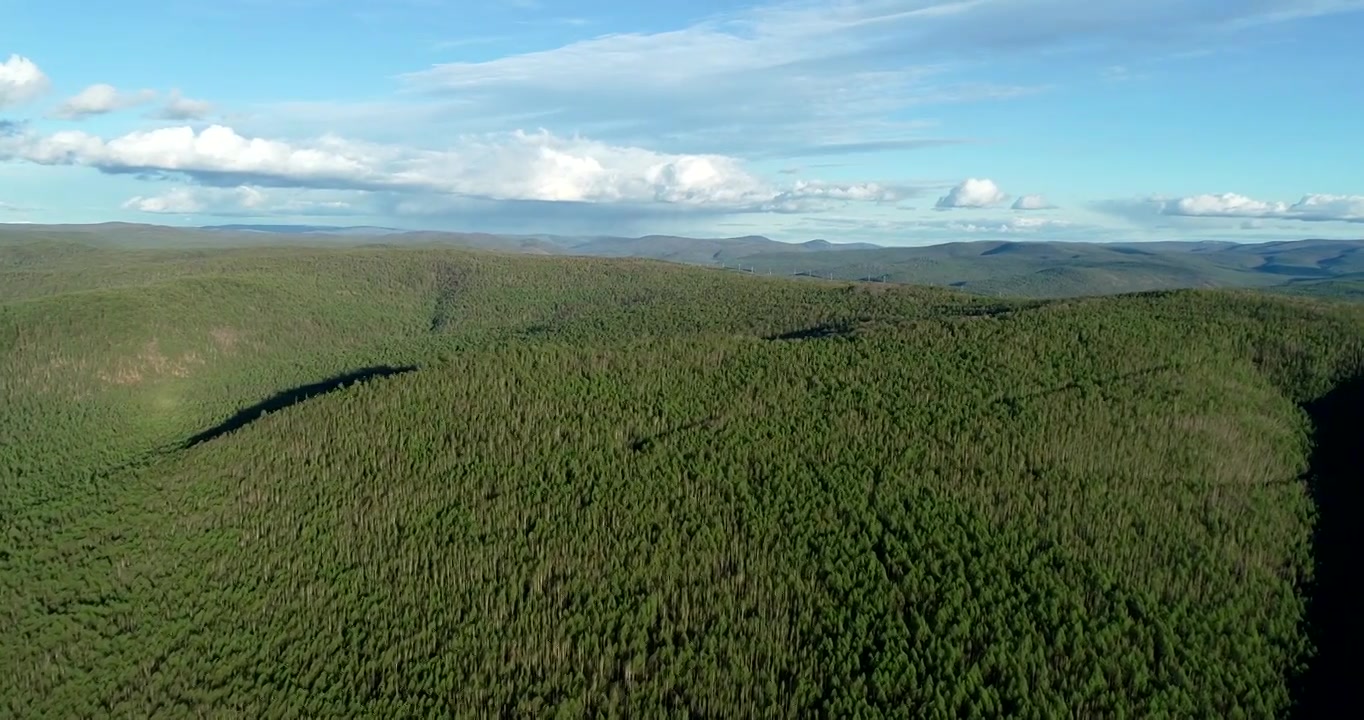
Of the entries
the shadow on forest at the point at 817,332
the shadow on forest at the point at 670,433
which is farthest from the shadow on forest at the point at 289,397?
the shadow on forest at the point at 817,332

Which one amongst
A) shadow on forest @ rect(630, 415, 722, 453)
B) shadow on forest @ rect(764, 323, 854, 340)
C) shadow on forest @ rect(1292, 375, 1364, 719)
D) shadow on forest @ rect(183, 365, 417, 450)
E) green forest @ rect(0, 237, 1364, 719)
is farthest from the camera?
shadow on forest @ rect(764, 323, 854, 340)

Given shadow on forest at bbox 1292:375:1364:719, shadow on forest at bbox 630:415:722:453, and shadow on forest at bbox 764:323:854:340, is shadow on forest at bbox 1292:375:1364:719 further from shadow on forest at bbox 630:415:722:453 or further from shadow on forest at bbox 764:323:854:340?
shadow on forest at bbox 764:323:854:340

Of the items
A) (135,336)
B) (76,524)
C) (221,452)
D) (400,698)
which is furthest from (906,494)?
(135,336)

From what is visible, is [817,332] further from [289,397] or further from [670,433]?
[289,397]

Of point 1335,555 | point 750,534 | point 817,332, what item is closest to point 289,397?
point 817,332

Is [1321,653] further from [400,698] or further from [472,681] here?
[400,698]

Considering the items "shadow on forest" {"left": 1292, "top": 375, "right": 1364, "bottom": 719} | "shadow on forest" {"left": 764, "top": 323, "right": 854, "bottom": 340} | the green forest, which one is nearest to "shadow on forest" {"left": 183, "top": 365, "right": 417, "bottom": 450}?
the green forest

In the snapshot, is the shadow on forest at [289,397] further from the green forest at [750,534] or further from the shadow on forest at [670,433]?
the shadow on forest at [670,433]
